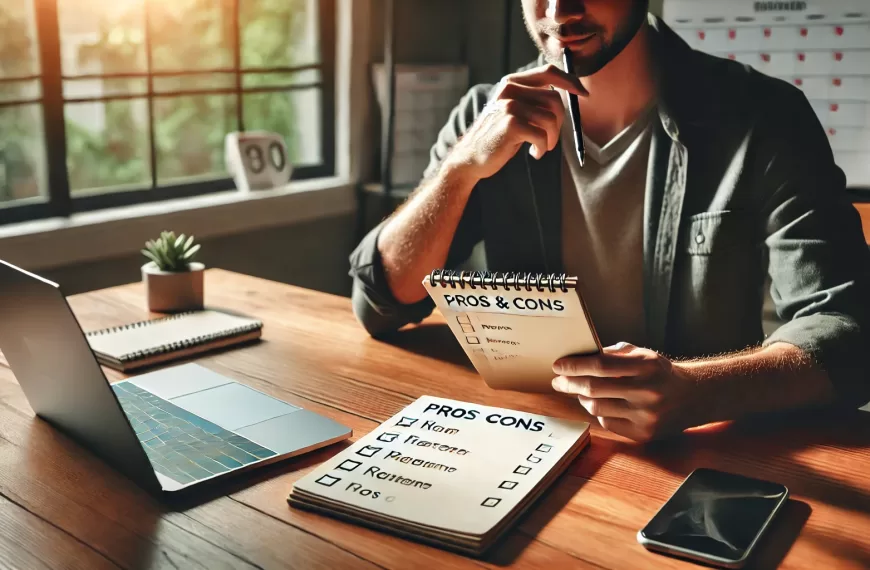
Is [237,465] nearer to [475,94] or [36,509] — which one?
[36,509]

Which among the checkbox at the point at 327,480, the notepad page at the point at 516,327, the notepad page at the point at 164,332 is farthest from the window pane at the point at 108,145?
the checkbox at the point at 327,480

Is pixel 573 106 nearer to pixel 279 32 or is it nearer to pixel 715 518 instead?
pixel 715 518

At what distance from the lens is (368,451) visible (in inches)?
36.6

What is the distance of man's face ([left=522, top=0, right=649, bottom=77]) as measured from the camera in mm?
1338

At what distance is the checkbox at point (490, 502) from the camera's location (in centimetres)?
80

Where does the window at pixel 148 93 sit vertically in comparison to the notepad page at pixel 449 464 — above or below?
above

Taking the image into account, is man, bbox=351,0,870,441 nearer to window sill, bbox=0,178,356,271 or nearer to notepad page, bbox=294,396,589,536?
notepad page, bbox=294,396,589,536

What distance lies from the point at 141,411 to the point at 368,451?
311 mm

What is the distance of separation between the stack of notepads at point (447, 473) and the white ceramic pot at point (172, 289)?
0.62 metres

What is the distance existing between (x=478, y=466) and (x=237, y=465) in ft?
0.83

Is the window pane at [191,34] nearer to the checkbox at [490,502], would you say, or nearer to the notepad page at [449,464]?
the notepad page at [449,464]

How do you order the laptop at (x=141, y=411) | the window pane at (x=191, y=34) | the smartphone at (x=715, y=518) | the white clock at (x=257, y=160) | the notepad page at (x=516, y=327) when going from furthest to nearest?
the white clock at (x=257, y=160) < the window pane at (x=191, y=34) < the notepad page at (x=516, y=327) < the laptop at (x=141, y=411) < the smartphone at (x=715, y=518)

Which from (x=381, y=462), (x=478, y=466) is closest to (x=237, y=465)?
(x=381, y=462)

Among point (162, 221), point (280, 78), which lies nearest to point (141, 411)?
point (162, 221)
